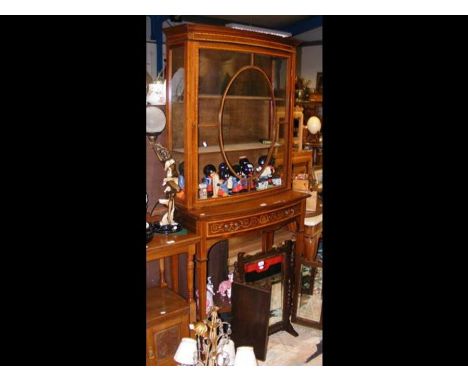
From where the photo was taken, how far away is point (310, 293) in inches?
110

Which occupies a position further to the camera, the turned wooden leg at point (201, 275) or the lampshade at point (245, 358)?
the turned wooden leg at point (201, 275)

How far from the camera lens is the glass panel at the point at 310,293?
2.75 m

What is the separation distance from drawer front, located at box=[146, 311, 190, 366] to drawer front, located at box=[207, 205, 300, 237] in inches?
18.0

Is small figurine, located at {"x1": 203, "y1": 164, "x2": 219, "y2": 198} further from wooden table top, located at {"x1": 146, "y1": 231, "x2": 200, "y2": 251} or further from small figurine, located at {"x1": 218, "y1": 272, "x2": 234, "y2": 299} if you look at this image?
small figurine, located at {"x1": 218, "y1": 272, "x2": 234, "y2": 299}

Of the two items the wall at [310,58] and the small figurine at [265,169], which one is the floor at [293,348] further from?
the wall at [310,58]

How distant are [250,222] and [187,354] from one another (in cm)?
80

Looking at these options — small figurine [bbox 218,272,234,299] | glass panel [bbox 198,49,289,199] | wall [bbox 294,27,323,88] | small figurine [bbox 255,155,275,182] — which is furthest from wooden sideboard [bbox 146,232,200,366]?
wall [bbox 294,27,323,88]

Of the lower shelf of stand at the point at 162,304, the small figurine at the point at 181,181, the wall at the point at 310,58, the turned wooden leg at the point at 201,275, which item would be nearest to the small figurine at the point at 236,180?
Answer: the small figurine at the point at 181,181

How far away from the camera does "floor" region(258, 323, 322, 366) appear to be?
Result: 2.50 meters

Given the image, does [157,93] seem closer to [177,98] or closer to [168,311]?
[177,98]

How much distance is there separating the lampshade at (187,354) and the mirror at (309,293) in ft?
3.30

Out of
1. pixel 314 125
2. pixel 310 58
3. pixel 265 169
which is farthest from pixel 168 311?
pixel 310 58
